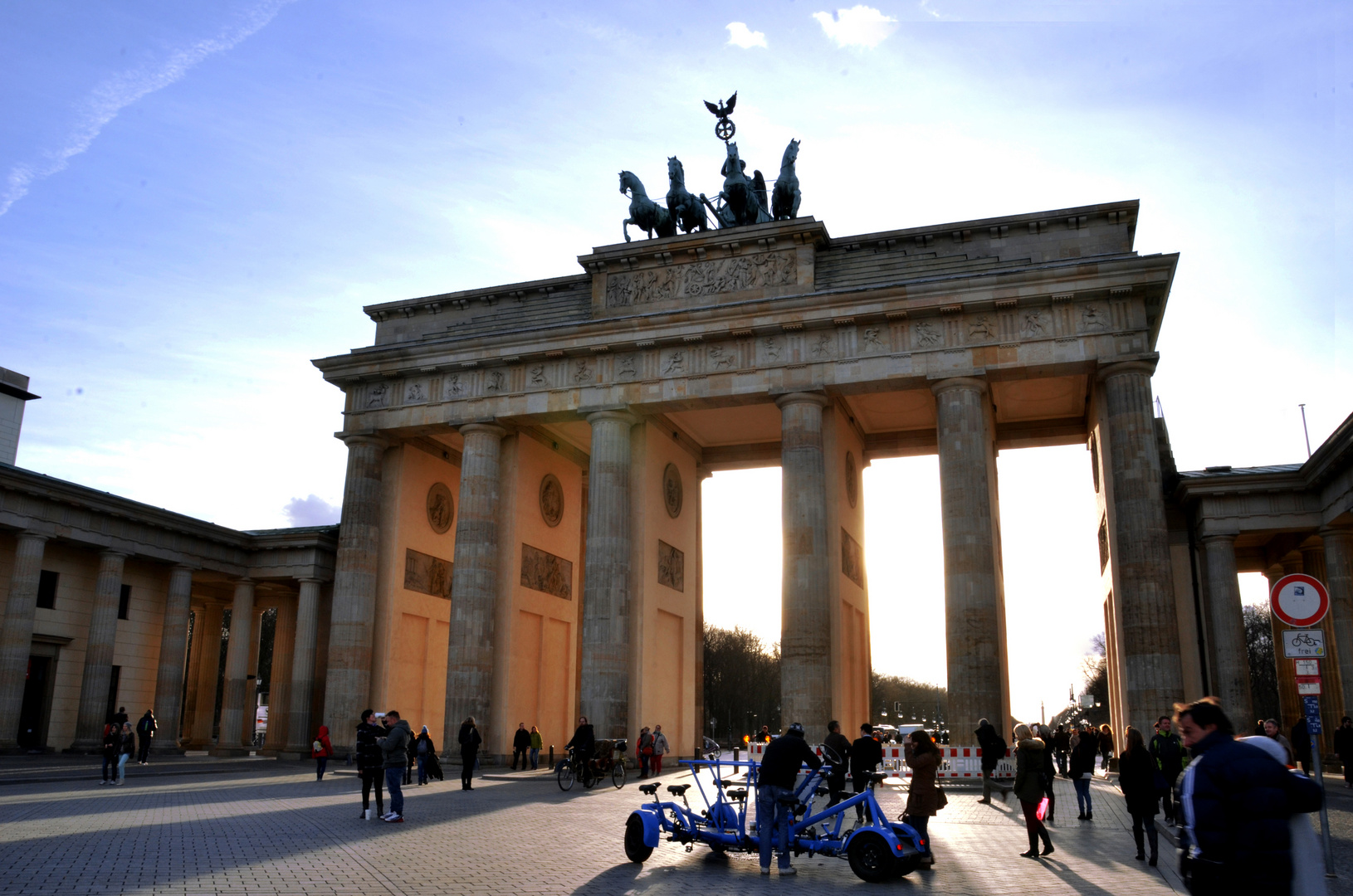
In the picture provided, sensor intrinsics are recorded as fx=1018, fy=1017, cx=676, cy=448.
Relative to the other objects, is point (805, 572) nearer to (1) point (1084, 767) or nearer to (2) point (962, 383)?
(2) point (962, 383)

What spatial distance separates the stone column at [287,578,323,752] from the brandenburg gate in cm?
260

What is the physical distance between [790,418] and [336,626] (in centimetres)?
1605

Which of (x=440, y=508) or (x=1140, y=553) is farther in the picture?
(x=440, y=508)

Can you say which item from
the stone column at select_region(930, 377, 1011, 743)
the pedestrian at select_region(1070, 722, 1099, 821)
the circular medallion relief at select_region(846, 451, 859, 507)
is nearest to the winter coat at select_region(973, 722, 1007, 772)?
the pedestrian at select_region(1070, 722, 1099, 821)

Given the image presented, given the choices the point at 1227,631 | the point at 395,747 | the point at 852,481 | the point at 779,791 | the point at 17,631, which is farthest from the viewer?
the point at 852,481

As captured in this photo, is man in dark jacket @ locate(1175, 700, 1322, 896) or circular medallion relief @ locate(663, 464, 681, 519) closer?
man in dark jacket @ locate(1175, 700, 1322, 896)

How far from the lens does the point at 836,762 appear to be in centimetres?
1262

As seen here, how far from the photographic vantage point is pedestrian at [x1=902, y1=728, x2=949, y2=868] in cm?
1182

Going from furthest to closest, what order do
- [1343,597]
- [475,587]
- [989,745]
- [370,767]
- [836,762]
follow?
[475,587] < [1343,597] < [989,745] < [370,767] < [836,762]

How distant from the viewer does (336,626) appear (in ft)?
107

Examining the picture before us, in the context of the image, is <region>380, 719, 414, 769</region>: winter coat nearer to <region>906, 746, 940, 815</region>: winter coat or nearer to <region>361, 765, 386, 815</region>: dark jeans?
<region>361, 765, 386, 815</region>: dark jeans

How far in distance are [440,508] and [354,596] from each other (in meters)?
5.17

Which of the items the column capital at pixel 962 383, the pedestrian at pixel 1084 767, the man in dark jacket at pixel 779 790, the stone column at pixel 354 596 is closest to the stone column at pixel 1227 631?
the column capital at pixel 962 383

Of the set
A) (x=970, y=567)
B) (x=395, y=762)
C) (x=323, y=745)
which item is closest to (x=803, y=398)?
(x=970, y=567)
